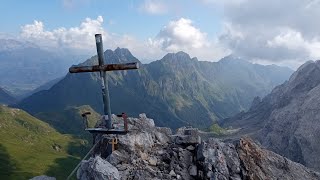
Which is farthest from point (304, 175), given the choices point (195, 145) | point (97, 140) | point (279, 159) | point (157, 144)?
point (97, 140)

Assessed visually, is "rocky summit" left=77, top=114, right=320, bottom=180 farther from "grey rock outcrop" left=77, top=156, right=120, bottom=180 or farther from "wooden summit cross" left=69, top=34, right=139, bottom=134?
"wooden summit cross" left=69, top=34, right=139, bottom=134

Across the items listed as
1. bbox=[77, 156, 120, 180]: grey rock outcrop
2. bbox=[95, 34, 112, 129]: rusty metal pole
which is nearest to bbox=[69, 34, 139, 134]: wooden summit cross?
bbox=[95, 34, 112, 129]: rusty metal pole

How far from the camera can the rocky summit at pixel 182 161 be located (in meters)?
26.6

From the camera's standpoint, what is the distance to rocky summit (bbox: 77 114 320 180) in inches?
1048

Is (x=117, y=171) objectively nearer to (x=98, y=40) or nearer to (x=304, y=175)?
(x=98, y=40)

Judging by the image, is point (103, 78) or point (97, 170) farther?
point (103, 78)

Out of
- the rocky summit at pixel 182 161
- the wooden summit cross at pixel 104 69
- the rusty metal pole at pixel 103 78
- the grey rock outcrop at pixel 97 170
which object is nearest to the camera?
the grey rock outcrop at pixel 97 170

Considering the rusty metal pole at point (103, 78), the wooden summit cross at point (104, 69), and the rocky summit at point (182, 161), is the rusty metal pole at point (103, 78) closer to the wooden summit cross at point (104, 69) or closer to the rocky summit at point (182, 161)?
the wooden summit cross at point (104, 69)

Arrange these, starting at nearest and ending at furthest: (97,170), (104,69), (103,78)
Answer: (97,170)
(104,69)
(103,78)

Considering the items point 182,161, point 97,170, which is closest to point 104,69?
point 97,170

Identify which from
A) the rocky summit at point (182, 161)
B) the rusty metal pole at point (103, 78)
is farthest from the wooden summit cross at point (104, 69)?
the rocky summit at point (182, 161)

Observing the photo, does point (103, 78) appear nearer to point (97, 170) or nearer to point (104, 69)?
point (104, 69)

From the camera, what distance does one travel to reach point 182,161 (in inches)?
1137

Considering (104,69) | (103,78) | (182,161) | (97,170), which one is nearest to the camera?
(97,170)
